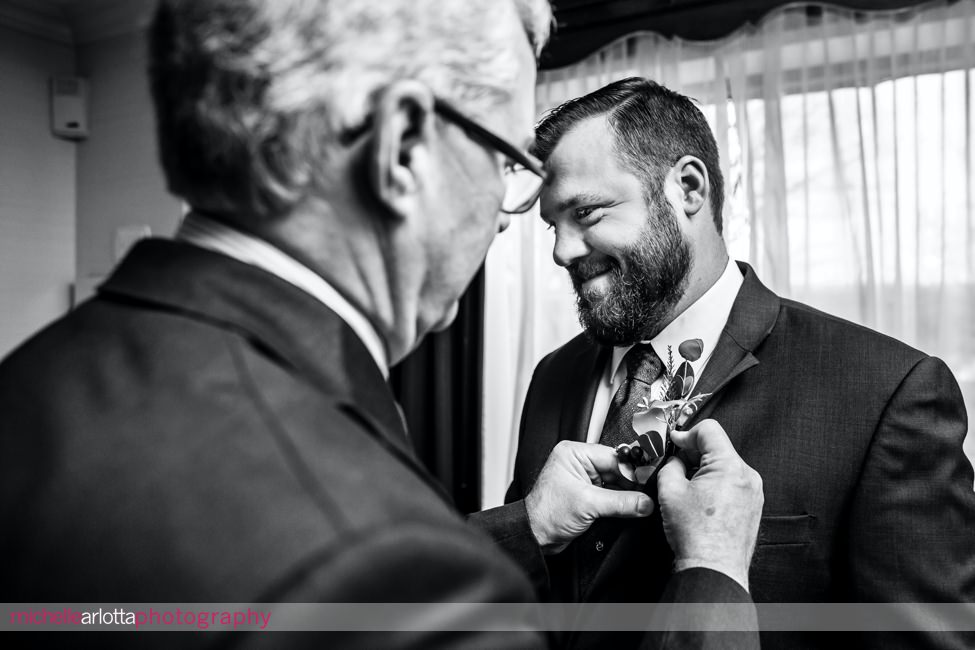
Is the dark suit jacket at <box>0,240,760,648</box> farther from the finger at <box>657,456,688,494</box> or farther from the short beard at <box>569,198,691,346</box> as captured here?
the short beard at <box>569,198,691,346</box>

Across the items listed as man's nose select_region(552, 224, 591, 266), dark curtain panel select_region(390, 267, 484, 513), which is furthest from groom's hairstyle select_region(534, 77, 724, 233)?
dark curtain panel select_region(390, 267, 484, 513)

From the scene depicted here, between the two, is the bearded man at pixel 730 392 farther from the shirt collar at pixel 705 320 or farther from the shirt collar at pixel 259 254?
the shirt collar at pixel 259 254

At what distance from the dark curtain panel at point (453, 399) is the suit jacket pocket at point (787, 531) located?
70.7 inches

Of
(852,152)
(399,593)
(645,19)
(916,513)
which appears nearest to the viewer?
(399,593)

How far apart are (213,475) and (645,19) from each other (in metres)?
2.57

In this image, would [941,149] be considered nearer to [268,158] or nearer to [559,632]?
[559,632]

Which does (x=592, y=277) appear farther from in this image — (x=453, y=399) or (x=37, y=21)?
(x=37, y=21)

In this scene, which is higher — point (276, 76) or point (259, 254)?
point (276, 76)

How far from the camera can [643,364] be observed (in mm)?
1475

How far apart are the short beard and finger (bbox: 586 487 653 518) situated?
1.17 feet

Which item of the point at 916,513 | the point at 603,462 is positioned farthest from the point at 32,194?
→ the point at 916,513

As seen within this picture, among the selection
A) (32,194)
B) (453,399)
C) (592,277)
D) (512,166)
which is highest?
(32,194)

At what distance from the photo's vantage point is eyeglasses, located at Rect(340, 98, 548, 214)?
578mm

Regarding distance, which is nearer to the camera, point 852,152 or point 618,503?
point 618,503
